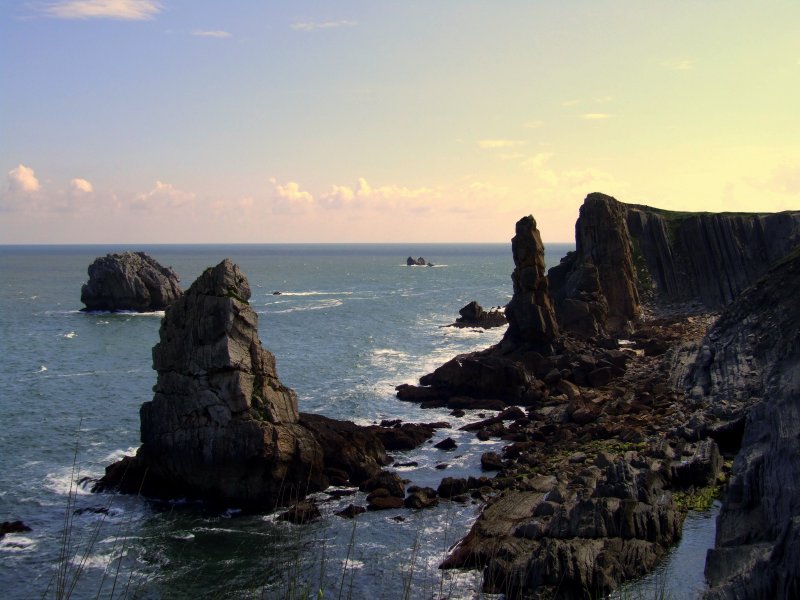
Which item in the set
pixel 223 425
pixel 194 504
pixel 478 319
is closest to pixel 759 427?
pixel 223 425

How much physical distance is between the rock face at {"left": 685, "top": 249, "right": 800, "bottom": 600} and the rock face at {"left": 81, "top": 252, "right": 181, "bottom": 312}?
277 ft

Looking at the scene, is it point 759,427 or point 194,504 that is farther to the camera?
point 194,504

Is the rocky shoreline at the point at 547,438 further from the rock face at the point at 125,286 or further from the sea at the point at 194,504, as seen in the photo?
the rock face at the point at 125,286

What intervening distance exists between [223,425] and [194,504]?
3.99 metres

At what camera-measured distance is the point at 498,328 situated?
9719 centimetres

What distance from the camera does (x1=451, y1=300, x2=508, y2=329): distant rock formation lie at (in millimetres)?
98938

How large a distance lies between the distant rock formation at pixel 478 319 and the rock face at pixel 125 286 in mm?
44319

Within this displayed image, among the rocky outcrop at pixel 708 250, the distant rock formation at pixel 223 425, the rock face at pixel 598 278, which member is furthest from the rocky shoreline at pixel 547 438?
the rocky outcrop at pixel 708 250

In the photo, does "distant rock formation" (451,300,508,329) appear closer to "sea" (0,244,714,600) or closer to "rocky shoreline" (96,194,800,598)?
"sea" (0,244,714,600)

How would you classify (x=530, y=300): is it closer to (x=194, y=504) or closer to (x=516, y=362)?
(x=516, y=362)

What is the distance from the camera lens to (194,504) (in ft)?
125

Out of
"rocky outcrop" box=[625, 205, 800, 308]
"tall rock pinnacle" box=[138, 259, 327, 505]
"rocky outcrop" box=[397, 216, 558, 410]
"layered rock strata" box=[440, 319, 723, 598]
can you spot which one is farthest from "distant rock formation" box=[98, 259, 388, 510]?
"rocky outcrop" box=[625, 205, 800, 308]

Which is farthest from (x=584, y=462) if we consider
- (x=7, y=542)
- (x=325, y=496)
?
(x=7, y=542)

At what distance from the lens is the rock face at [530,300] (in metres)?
66.5
